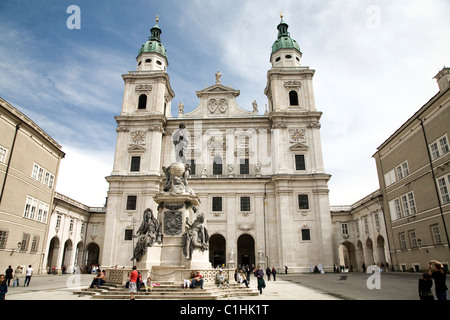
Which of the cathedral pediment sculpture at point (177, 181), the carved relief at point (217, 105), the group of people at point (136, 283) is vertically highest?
the carved relief at point (217, 105)

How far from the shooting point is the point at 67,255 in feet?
133

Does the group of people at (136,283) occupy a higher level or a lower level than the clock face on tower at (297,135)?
lower

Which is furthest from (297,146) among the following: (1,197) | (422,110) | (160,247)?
(1,197)

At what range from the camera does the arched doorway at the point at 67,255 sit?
4000 centimetres

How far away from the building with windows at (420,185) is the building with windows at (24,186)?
115 feet

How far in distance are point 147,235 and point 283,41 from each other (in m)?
38.9

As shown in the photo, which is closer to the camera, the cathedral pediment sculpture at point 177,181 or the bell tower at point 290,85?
the cathedral pediment sculpture at point 177,181

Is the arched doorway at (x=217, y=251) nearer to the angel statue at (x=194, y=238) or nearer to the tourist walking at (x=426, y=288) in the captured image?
the angel statue at (x=194, y=238)

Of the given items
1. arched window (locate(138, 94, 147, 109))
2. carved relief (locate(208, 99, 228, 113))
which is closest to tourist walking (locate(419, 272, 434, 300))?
carved relief (locate(208, 99, 228, 113))

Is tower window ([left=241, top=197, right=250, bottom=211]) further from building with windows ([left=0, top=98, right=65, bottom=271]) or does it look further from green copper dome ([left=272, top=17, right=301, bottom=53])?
green copper dome ([left=272, top=17, right=301, bottom=53])

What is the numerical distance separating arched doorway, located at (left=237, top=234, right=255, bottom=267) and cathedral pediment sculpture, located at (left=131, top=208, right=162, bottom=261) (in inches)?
989

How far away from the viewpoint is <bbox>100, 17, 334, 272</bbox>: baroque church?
34.1m

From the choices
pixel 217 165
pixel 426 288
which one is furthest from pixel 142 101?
pixel 426 288

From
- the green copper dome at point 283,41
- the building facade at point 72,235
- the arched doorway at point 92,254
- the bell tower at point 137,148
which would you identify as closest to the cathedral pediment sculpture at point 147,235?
the bell tower at point 137,148
